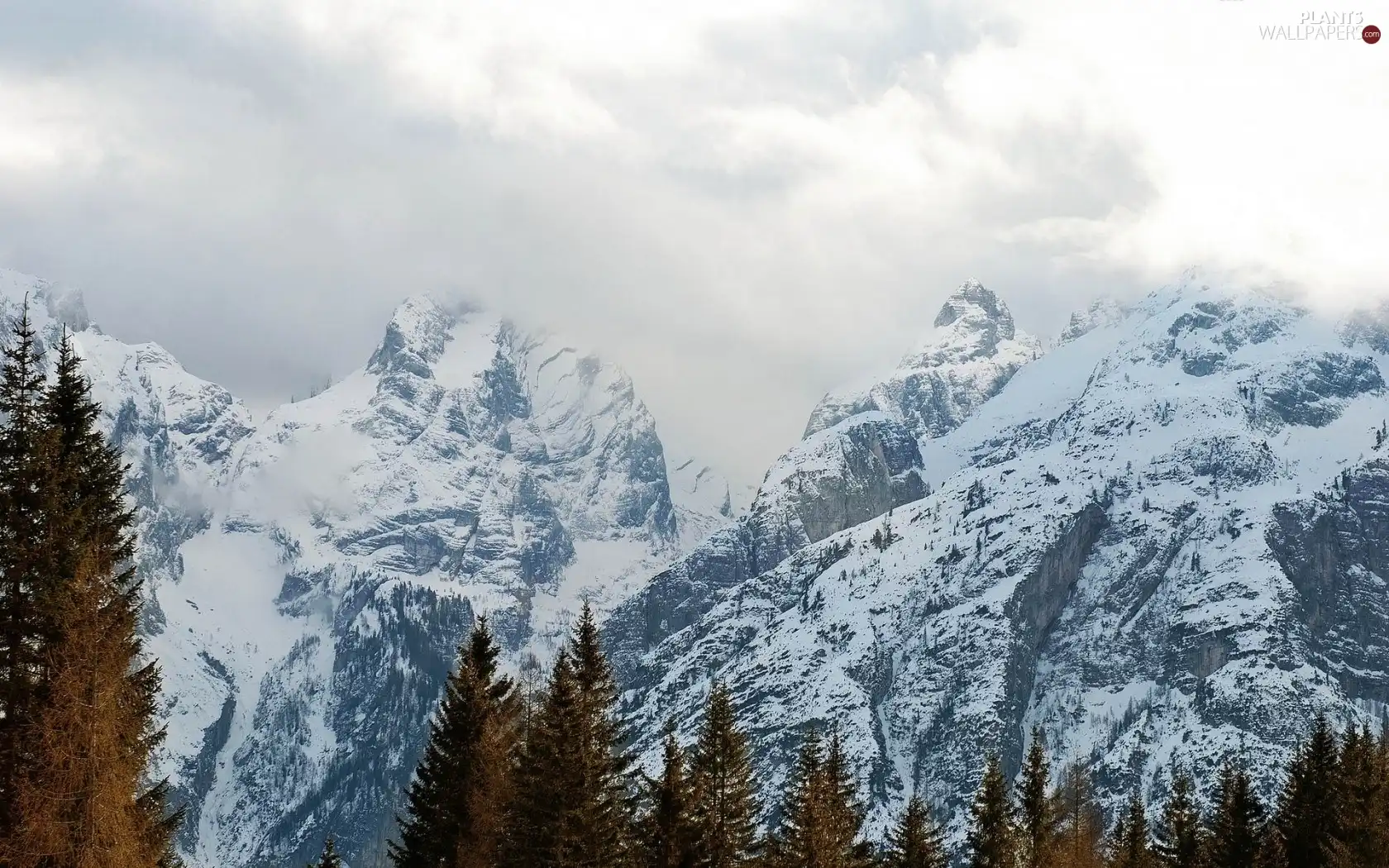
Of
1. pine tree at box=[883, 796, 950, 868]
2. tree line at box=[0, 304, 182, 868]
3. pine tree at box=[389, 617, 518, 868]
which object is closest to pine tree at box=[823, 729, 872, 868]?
pine tree at box=[883, 796, 950, 868]

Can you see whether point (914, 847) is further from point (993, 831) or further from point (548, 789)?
point (548, 789)

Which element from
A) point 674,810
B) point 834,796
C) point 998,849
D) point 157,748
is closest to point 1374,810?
point 998,849

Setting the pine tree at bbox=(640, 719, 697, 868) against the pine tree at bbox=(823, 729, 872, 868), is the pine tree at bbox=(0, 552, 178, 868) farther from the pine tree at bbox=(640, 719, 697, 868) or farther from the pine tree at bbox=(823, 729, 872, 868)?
the pine tree at bbox=(823, 729, 872, 868)

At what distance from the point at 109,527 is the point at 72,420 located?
3793 mm

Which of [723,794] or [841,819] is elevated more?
[841,819]

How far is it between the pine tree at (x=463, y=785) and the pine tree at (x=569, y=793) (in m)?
2.67

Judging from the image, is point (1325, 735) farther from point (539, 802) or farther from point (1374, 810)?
point (539, 802)

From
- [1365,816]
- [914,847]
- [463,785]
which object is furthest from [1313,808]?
[463,785]

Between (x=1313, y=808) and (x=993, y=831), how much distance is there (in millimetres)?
18451

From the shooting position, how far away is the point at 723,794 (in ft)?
212

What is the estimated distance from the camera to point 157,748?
3909 centimetres

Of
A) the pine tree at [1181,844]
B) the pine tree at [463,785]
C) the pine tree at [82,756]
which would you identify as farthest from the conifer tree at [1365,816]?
the pine tree at [82,756]

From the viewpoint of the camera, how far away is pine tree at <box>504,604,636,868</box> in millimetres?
56781

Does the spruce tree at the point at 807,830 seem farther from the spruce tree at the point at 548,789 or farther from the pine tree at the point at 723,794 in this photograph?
the spruce tree at the point at 548,789
